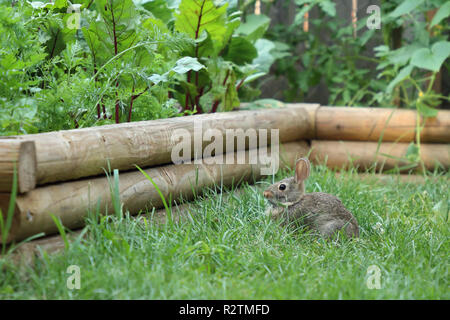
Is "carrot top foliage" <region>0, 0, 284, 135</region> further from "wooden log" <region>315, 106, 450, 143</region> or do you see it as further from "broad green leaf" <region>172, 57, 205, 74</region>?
"wooden log" <region>315, 106, 450, 143</region>

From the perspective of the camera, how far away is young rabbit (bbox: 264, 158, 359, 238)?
10.0 ft

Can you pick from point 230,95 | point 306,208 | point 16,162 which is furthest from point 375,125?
point 16,162

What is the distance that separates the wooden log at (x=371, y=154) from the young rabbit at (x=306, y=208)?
1548mm

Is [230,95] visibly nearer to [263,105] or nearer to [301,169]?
[263,105]

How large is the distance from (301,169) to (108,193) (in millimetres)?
1088

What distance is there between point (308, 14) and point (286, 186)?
12.5 feet

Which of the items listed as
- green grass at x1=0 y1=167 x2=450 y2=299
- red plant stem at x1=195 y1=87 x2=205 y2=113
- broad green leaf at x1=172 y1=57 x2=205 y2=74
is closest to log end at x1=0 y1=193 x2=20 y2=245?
green grass at x1=0 y1=167 x2=450 y2=299

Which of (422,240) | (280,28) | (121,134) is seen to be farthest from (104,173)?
(280,28)

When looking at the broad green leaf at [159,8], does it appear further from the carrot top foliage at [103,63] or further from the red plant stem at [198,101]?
the red plant stem at [198,101]

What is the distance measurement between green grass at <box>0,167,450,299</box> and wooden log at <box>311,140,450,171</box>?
5.13 ft

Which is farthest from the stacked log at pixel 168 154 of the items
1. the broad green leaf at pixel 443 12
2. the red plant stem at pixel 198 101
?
the broad green leaf at pixel 443 12

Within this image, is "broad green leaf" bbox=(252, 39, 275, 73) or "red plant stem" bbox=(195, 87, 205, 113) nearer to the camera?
"red plant stem" bbox=(195, 87, 205, 113)

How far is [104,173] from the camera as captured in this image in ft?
A: 9.25
